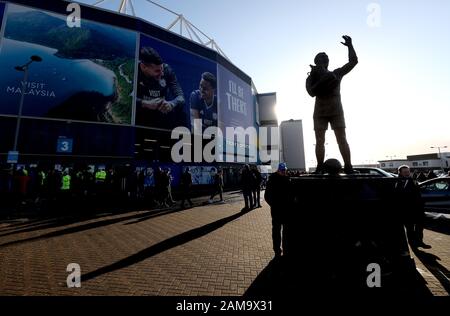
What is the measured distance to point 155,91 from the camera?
26.2 m

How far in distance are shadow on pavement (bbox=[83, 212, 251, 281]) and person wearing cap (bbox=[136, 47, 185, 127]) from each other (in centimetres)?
1893

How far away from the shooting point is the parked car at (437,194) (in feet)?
26.3

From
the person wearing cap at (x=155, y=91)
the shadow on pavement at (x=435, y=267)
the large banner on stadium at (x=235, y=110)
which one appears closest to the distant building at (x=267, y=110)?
the large banner on stadium at (x=235, y=110)

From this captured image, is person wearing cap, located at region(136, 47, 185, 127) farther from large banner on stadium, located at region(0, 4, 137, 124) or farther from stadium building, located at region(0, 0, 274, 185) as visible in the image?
large banner on stadium, located at region(0, 4, 137, 124)

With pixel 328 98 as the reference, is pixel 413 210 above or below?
below

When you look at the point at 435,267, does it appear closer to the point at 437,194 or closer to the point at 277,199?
the point at 277,199

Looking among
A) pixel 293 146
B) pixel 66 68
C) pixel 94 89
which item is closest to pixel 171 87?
pixel 94 89

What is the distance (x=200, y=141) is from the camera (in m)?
30.6

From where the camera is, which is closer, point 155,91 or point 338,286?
point 338,286

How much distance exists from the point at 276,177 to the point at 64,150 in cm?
2134

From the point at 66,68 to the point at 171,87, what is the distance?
32.8 feet

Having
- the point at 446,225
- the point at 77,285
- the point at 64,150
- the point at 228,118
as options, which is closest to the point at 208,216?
the point at 77,285
